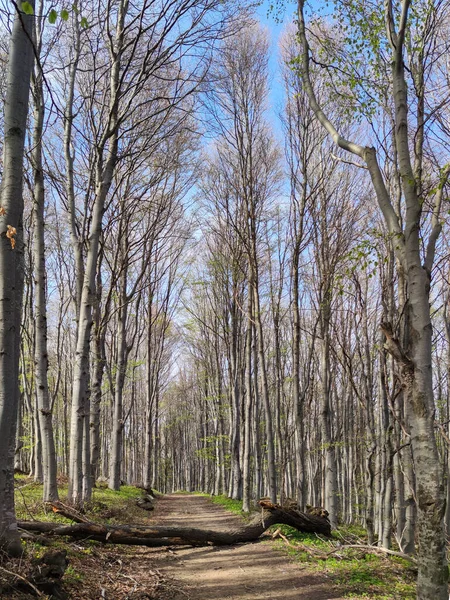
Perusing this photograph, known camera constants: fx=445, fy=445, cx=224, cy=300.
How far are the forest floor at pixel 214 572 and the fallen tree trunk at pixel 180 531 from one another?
0.13 metres

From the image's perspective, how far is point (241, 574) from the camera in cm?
566

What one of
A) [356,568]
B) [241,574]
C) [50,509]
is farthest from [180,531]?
[356,568]

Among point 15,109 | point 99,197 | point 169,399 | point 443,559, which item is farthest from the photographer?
point 169,399

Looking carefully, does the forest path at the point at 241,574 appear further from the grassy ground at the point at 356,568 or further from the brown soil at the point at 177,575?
the grassy ground at the point at 356,568

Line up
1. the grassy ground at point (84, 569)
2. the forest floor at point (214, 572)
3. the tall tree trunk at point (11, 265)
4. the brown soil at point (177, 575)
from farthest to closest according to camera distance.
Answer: the forest floor at point (214, 572)
the brown soil at point (177, 575)
the tall tree trunk at point (11, 265)
the grassy ground at point (84, 569)

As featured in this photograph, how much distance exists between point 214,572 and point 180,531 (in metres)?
1.10

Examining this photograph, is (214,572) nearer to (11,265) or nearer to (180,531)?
(180,531)

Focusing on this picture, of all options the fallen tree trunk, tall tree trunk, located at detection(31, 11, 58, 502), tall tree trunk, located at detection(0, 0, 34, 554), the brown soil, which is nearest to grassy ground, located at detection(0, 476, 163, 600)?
the brown soil

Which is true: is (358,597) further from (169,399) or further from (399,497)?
(169,399)

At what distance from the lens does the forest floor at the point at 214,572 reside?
4.35 m

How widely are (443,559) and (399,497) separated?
6674mm

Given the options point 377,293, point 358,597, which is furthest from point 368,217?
point 358,597

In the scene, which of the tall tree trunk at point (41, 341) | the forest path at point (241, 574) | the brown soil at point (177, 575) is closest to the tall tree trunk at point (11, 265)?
the brown soil at point (177, 575)

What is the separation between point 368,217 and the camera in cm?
1163
